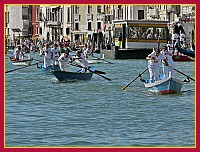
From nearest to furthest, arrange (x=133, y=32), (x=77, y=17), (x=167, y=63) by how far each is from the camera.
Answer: (x=167, y=63) < (x=133, y=32) < (x=77, y=17)

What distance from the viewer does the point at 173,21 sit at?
4097 centimetres

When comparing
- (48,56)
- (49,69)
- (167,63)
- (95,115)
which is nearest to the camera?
(95,115)

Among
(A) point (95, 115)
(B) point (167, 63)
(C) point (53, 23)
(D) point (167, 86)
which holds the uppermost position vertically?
(C) point (53, 23)

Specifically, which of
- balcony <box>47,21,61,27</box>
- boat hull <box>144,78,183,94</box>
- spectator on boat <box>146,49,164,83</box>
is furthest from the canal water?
balcony <box>47,21,61,27</box>

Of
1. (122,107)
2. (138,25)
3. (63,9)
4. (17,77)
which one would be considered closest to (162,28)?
(138,25)

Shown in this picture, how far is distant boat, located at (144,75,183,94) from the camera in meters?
13.9

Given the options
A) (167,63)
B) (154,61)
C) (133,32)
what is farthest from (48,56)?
(133,32)

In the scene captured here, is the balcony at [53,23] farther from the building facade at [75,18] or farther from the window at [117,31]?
the window at [117,31]

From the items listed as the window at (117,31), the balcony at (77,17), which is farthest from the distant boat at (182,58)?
the balcony at (77,17)

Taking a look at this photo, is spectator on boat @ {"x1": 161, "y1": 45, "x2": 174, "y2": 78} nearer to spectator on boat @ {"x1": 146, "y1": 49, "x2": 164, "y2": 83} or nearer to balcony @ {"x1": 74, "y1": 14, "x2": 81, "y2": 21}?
spectator on boat @ {"x1": 146, "y1": 49, "x2": 164, "y2": 83}

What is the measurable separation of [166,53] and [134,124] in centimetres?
460

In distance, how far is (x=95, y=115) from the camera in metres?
11.3

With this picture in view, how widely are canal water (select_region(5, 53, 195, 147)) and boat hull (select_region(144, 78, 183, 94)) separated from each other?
14cm

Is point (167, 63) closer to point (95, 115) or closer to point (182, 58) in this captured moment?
point (95, 115)
